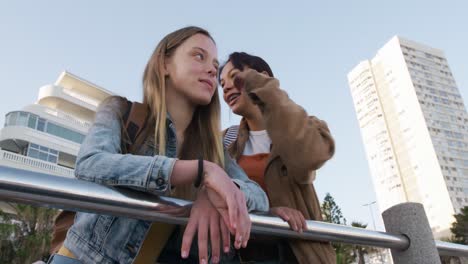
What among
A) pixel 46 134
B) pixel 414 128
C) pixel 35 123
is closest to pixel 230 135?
pixel 46 134

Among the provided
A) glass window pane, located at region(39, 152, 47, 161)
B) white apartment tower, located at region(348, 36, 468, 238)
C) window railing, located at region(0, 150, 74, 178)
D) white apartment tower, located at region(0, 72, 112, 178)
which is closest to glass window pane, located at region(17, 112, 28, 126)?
white apartment tower, located at region(0, 72, 112, 178)

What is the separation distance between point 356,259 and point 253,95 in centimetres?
2829

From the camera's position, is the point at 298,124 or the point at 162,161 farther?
the point at 298,124

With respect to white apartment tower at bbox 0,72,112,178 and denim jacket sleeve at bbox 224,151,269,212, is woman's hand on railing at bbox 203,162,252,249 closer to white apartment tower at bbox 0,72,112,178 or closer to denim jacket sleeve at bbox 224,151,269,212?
denim jacket sleeve at bbox 224,151,269,212

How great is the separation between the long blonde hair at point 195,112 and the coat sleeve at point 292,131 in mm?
191

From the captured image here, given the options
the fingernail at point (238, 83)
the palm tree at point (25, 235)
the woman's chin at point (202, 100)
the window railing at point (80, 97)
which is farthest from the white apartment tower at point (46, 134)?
the woman's chin at point (202, 100)

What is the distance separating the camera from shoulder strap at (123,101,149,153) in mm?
1059

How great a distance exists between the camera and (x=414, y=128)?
59.7 m

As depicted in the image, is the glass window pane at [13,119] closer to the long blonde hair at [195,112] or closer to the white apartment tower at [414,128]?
the long blonde hair at [195,112]

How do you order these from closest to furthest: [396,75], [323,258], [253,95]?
[323,258]
[253,95]
[396,75]

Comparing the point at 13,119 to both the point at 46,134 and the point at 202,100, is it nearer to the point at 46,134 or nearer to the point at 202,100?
the point at 46,134

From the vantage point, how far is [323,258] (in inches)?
48.8

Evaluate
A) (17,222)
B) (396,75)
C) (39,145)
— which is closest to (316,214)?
(17,222)

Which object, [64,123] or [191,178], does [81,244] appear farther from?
[64,123]
